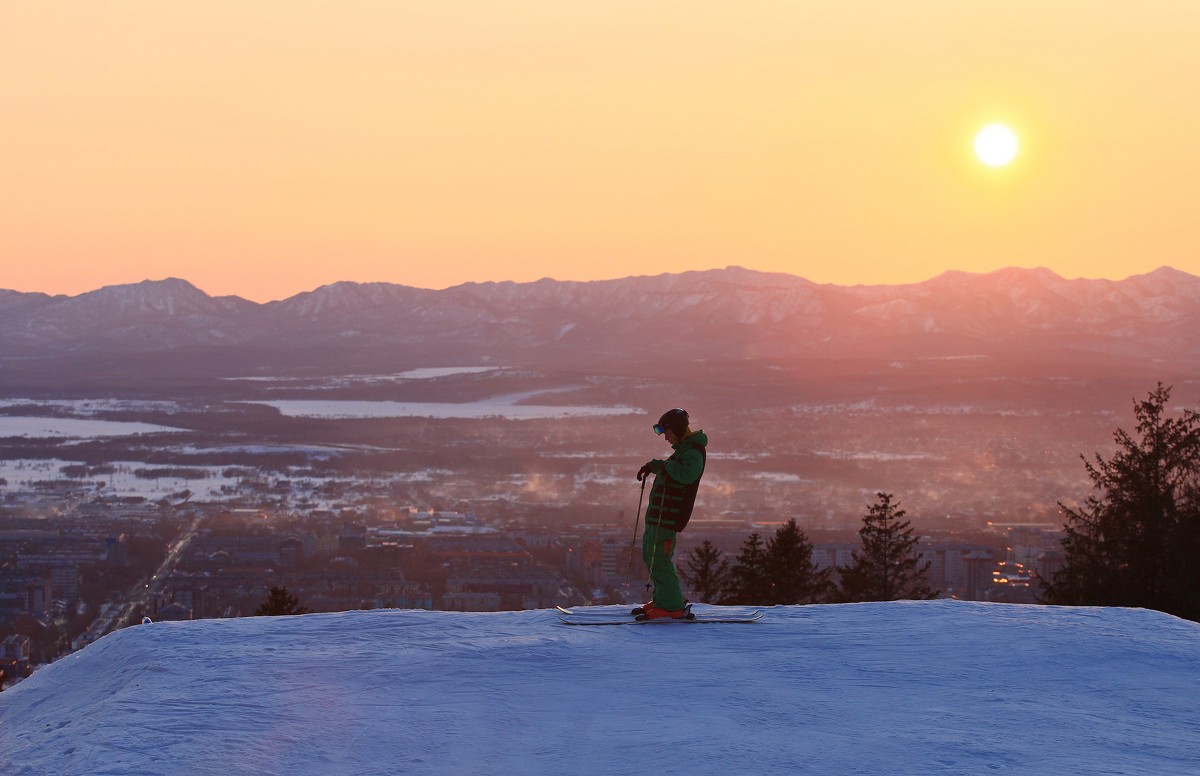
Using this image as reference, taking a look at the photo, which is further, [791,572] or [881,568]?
[881,568]

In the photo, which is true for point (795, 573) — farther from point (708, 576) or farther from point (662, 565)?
point (662, 565)

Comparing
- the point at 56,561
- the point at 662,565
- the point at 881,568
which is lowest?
the point at 56,561

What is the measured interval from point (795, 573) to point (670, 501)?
53.9 feet

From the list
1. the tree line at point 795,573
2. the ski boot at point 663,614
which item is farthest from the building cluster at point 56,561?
the ski boot at point 663,614

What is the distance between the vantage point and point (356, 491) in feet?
265

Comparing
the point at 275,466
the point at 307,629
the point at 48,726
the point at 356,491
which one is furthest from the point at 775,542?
the point at 275,466

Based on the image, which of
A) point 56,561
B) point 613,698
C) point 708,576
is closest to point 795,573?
point 708,576

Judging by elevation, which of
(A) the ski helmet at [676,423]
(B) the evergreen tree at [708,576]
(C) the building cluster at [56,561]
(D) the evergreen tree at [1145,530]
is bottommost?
(C) the building cluster at [56,561]

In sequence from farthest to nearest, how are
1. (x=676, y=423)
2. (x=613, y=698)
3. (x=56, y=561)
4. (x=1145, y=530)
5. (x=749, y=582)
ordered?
(x=56, y=561), (x=749, y=582), (x=1145, y=530), (x=676, y=423), (x=613, y=698)

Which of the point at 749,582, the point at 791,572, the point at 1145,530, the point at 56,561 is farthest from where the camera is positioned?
the point at 56,561

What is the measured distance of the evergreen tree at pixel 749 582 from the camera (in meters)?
23.3

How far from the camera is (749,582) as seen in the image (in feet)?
77.6

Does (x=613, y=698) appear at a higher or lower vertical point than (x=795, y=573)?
higher

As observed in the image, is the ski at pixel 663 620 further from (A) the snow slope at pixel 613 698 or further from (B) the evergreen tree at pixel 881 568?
(B) the evergreen tree at pixel 881 568
